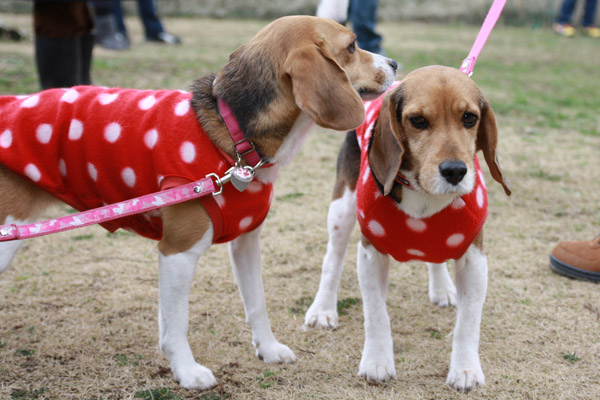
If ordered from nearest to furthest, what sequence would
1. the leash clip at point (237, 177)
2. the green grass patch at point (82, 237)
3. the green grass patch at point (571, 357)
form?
the leash clip at point (237, 177) < the green grass patch at point (571, 357) < the green grass patch at point (82, 237)

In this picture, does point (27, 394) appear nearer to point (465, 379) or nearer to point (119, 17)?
point (465, 379)

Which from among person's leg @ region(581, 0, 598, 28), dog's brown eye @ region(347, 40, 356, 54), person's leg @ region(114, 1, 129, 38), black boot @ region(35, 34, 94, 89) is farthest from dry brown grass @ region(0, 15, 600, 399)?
person's leg @ region(581, 0, 598, 28)

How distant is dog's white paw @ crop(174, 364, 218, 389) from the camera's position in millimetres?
2951

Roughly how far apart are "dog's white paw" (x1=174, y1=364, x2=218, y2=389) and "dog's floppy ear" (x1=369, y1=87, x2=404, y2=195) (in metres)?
1.19

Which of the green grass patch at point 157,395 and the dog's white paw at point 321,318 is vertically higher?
the green grass patch at point 157,395

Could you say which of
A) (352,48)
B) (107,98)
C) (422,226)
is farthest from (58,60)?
(422,226)

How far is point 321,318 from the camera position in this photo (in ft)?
11.9

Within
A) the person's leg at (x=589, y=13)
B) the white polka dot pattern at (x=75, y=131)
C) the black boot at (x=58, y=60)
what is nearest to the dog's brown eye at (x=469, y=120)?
the white polka dot pattern at (x=75, y=131)

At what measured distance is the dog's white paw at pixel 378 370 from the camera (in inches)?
120

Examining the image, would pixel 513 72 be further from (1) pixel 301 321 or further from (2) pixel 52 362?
(2) pixel 52 362

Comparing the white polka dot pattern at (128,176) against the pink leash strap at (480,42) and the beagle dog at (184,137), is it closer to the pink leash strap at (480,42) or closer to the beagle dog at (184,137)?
the beagle dog at (184,137)

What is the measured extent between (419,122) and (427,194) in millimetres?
323

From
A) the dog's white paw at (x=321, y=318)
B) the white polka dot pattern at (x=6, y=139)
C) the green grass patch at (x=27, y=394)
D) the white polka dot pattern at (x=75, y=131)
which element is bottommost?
the dog's white paw at (x=321, y=318)

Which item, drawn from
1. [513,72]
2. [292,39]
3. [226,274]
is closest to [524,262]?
[226,274]
